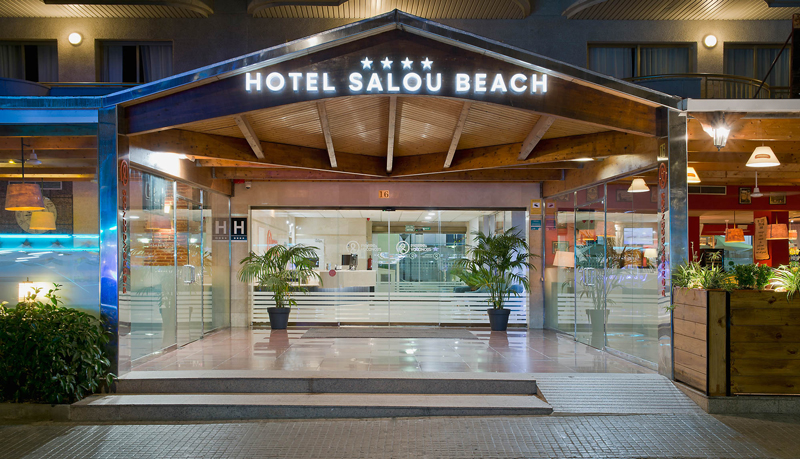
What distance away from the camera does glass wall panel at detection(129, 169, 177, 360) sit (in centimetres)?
679

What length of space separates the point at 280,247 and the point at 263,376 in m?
4.51

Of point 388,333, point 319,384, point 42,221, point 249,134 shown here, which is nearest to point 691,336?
point 319,384

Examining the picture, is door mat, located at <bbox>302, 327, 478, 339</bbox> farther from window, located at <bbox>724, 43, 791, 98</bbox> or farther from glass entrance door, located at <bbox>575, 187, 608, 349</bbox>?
window, located at <bbox>724, 43, 791, 98</bbox>

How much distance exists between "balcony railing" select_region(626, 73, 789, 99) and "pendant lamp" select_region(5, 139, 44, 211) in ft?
29.3

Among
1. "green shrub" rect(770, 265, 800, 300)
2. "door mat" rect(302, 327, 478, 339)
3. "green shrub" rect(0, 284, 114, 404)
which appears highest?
"green shrub" rect(770, 265, 800, 300)

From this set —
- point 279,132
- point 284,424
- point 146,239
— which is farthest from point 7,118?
point 284,424

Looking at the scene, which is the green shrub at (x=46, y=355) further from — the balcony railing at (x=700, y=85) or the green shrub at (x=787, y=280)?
the balcony railing at (x=700, y=85)

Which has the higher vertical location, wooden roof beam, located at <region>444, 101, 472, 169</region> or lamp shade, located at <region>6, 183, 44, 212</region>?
wooden roof beam, located at <region>444, 101, 472, 169</region>

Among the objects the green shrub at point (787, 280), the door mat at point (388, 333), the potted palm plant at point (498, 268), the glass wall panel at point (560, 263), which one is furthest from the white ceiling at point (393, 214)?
the green shrub at point (787, 280)

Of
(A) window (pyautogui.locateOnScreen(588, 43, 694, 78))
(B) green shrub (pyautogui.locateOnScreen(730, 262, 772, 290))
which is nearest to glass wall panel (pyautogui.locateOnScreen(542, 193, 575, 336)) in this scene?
(A) window (pyautogui.locateOnScreen(588, 43, 694, 78))

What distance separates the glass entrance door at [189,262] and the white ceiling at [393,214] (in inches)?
69.2

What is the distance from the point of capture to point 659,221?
6.23 meters

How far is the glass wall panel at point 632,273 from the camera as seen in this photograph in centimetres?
680

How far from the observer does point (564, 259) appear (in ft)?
31.4
